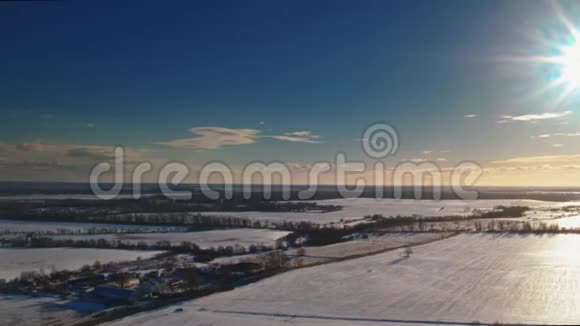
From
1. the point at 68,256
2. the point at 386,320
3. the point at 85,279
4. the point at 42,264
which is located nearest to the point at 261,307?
the point at 386,320

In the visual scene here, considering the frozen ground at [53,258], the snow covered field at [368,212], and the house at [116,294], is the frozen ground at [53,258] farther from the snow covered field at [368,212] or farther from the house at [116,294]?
the snow covered field at [368,212]

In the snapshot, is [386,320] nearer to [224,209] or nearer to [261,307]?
[261,307]

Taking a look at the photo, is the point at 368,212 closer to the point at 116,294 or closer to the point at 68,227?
the point at 68,227

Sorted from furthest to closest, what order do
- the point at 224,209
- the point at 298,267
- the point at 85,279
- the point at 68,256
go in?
the point at 224,209 → the point at 68,256 → the point at 298,267 → the point at 85,279

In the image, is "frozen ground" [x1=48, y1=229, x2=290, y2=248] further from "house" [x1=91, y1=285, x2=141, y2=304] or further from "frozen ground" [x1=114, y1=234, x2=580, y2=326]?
"house" [x1=91, y1=285, x2=141, y2=304]

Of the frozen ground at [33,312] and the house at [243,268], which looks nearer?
the frozen ground at [33,312]

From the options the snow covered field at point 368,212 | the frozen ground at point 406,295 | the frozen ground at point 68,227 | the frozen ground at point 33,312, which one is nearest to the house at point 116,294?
the frozen ground at point 33,312

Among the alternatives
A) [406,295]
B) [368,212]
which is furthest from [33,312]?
[368,212]
